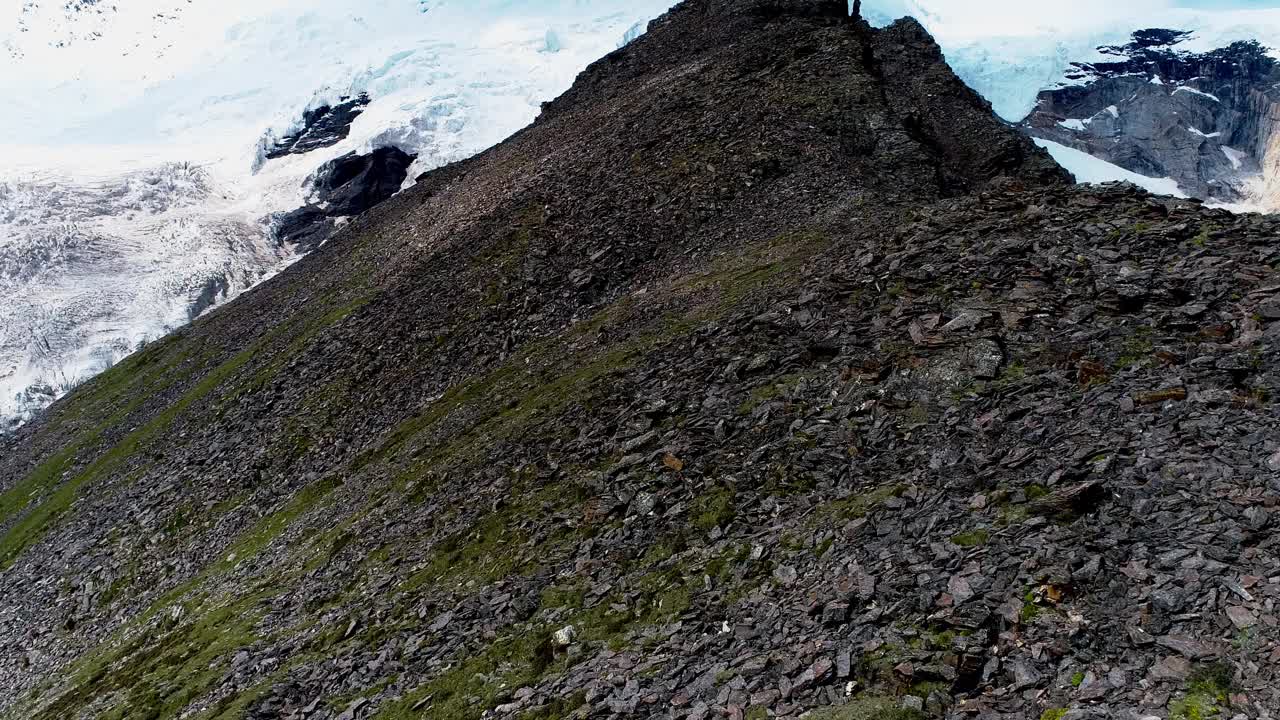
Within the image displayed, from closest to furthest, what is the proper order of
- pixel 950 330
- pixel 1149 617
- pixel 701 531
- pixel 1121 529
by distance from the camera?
pixel 1149 617
pixel 1121 529
pixel 701 531
pixel 950 330

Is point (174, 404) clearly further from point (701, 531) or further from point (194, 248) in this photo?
point (194, 248)

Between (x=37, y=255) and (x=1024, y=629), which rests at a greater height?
(x=37, y=255)

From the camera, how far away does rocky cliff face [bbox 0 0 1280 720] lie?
49.6ft

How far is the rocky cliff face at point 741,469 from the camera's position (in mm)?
15109

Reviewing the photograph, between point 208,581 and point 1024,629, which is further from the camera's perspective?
point 208,581

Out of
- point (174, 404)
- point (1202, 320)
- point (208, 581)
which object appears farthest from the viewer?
point (174, 404)

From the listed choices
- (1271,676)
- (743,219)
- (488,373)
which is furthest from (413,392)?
(1271,676)

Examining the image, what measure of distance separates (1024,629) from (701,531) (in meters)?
9.20

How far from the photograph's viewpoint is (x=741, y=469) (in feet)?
76.3

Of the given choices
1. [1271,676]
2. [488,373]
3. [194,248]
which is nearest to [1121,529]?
[1271,676]

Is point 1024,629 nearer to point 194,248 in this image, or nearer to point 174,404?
point 174,404

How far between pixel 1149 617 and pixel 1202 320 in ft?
34.6

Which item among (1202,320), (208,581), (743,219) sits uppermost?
(743,219)

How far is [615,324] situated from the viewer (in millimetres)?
38625
